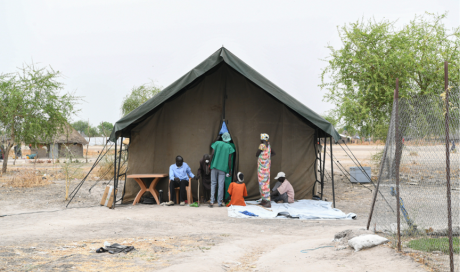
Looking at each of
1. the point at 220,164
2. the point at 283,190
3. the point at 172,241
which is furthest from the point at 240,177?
the point at 172,241

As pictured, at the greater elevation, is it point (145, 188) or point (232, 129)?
point (232, 129)

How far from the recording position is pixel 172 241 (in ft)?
18.2

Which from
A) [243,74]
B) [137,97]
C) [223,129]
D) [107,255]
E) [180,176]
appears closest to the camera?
[107,255]

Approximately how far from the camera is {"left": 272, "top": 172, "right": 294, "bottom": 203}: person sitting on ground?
30.0 feet

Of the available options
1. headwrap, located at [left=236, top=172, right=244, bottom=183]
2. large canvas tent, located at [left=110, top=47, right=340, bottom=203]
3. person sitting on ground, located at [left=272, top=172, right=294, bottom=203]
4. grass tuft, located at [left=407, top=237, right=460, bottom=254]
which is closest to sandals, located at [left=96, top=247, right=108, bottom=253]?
grass tuft, located at [left=407, top=237, right=460, bottom=254]

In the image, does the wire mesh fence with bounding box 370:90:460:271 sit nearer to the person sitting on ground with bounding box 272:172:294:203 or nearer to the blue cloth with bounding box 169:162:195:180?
the person sitting on ground with bounding box 272:172:294:203

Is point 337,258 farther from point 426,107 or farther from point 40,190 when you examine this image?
point 40,190

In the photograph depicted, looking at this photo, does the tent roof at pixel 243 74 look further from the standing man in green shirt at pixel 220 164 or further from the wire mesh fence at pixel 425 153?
the wire mesh fence at pixel 425 153

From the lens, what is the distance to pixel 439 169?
4480mm

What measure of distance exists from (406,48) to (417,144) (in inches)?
389

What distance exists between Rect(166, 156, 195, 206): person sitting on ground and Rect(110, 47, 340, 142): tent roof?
1485 millimetres

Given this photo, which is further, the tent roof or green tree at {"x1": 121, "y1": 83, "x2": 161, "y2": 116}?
green tree at {"x1": 121, "y1": 83, "x2": 161, "y2": 116}

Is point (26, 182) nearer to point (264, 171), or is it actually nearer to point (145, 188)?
point (145, 188)

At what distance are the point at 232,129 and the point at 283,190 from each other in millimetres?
2075
